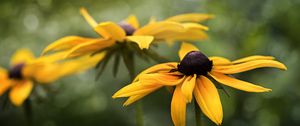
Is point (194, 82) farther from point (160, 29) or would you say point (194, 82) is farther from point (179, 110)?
point (160, 29)

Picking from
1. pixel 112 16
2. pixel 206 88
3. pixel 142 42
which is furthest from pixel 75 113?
pixel 206 88

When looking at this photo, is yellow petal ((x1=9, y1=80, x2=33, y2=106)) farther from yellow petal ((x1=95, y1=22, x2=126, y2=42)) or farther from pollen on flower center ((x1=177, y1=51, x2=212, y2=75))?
pollen on flower center ((x1=177, y1=51, x2=212, y2=75))

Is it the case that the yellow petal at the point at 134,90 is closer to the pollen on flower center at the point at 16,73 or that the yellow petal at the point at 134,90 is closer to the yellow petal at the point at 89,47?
the yellow petal at the point at 89,47

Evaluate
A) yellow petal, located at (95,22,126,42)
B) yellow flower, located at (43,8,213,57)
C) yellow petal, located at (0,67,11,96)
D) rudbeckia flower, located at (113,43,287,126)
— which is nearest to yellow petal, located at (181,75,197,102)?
rudbeckia flower, located at (113,43,287,126)

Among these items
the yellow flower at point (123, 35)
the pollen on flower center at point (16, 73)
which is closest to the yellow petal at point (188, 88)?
the yellow flower at point (123, 35)

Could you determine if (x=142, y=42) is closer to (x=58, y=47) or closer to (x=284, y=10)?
(x=58, y=47)

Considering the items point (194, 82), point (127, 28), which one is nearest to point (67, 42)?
point (127, 28)
